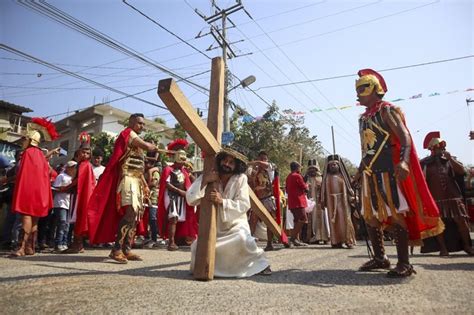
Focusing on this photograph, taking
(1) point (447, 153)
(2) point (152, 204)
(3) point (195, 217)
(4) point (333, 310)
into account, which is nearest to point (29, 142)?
(2) point (152, 204)

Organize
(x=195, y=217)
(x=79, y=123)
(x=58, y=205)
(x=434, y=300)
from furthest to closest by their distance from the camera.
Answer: (x=79, y=123)
(x=195, y=217)
(x=58, y=205)
(x=434, y=300)

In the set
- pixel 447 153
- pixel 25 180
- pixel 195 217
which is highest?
pixel 447 153

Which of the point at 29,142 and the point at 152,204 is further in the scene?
the point at 152,204

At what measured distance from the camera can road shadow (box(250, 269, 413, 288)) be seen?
9.18 ft

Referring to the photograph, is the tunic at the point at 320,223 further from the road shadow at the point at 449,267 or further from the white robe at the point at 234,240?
the white robe at the point at 234,240

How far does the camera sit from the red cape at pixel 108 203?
4.42 meters

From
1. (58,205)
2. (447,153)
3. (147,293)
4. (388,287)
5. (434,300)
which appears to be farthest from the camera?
(58,205)

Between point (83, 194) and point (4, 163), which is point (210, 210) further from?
point (4, 163)

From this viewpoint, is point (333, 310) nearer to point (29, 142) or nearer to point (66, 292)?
point (66, 292)

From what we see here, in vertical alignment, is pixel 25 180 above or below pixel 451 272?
above

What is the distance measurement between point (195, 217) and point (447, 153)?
17.7 feet

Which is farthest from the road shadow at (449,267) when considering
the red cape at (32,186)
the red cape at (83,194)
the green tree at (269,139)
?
the green tree at (269,139)

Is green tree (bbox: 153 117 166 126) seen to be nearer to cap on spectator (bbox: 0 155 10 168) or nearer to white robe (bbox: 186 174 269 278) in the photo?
cap on spectator (bbox: 0 155 10 168)

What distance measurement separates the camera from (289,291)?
7.95ft
